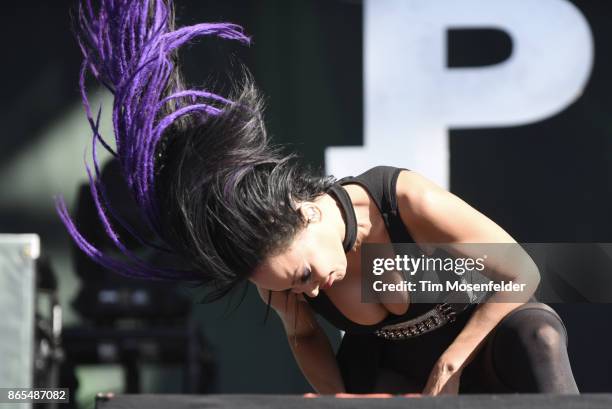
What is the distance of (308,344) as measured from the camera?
2.40m

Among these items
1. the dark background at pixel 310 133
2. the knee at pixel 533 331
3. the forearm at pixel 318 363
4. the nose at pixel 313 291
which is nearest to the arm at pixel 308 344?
the forearm at pixel 318 363

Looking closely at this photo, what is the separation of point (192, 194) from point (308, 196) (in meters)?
0.27

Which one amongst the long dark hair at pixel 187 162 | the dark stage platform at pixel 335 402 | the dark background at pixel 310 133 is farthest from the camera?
the dark background at pixel 310 133

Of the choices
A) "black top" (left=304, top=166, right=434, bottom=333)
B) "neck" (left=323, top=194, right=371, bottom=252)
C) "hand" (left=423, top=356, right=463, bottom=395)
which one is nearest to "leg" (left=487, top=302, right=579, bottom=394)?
"hand" (left=423, top=356, right=463, bottom=395)

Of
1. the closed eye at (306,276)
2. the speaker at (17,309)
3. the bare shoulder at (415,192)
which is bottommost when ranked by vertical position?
the speaker at (17,309)

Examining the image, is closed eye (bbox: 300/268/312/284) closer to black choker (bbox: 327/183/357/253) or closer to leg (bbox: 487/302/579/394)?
black choker (bbox: 327/183/357/253)

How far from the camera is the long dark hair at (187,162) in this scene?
193 cm

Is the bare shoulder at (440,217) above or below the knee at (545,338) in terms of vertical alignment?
above

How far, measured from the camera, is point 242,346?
413cm

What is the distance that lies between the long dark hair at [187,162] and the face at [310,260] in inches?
1.0

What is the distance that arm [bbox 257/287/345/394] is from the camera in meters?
2.33

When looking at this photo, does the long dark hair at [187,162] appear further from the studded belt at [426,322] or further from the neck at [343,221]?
the studded belt at [426,322]

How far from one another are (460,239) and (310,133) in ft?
6.78

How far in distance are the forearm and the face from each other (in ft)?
1.21
